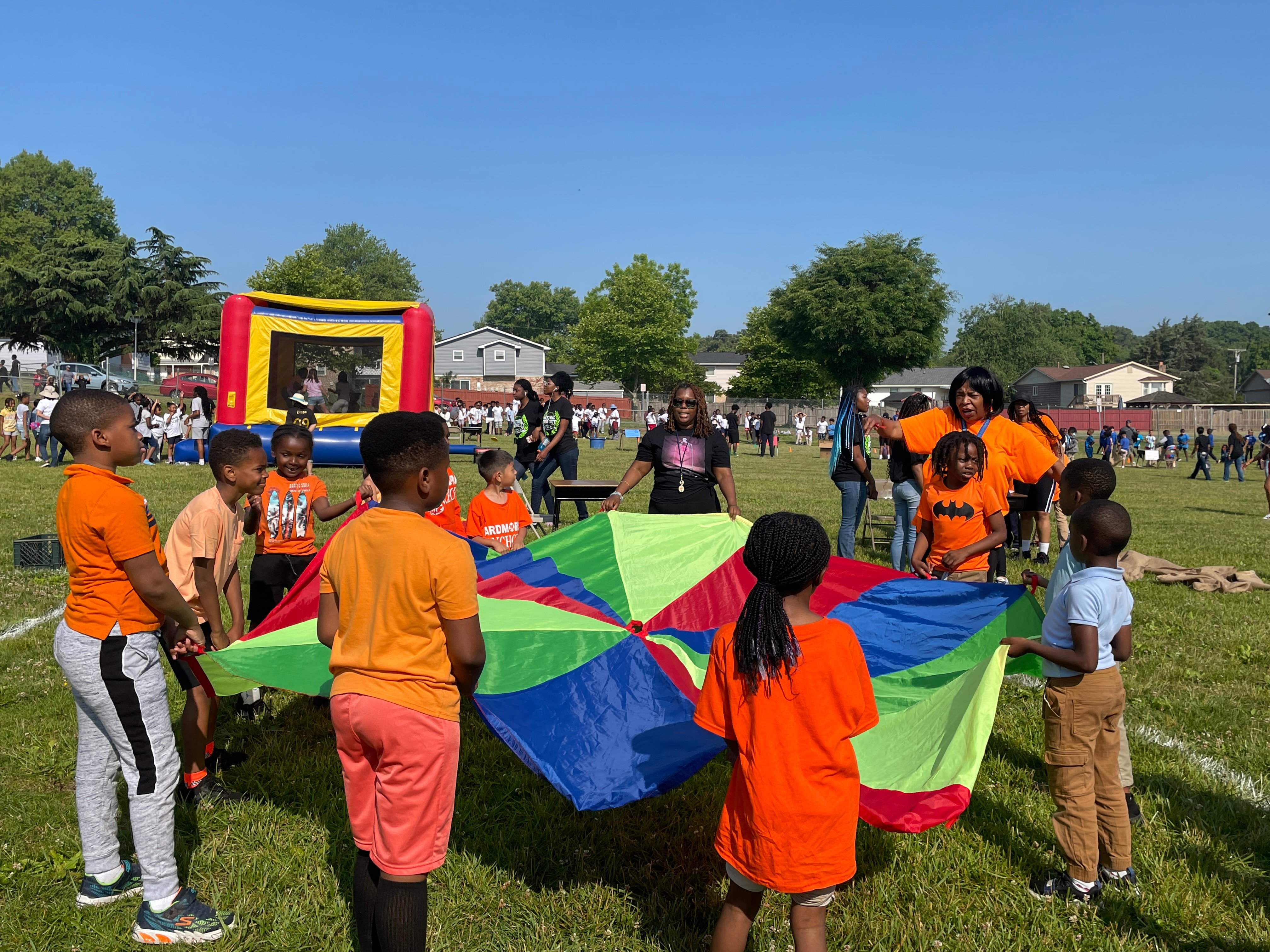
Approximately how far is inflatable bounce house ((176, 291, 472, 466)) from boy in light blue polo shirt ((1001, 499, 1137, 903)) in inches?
547

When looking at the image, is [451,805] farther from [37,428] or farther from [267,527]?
[37,428]

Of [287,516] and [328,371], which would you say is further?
[328,371]

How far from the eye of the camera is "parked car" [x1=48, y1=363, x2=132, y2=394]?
36.0m

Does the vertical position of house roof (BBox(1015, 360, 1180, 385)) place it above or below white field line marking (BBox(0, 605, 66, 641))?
above

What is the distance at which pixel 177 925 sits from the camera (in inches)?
125

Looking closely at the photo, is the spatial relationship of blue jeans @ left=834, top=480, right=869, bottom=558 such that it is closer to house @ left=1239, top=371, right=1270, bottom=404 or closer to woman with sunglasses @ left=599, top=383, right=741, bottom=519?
woman with sunglasses @ left=599, top=383, right=741, bottom=519

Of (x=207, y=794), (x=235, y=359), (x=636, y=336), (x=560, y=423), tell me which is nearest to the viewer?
(x=207, y=794)

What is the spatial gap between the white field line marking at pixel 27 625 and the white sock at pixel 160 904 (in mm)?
4063

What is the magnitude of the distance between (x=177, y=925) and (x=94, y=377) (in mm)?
43140

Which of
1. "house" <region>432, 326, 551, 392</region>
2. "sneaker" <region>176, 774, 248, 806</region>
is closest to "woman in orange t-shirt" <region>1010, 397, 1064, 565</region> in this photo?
"sneaker" <region>176, 774, 248, 806</region>

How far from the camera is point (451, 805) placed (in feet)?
8.64

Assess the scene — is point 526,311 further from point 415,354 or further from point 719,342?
point 415,354

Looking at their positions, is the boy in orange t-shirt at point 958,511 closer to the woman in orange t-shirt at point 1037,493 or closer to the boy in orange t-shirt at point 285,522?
the woman in orange t-shirt at point 1037,493

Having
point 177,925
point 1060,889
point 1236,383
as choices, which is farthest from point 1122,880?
point 1236,383
